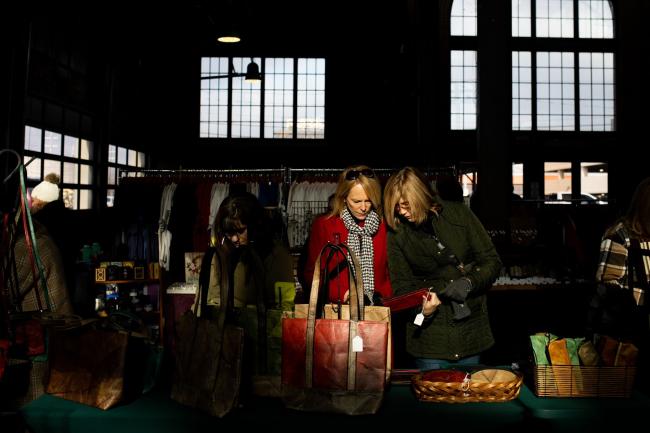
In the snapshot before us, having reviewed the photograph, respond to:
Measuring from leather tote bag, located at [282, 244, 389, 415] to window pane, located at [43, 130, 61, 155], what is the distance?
975cm

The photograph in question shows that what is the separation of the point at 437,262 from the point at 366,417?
1.12 m

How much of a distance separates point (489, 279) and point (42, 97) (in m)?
9.75

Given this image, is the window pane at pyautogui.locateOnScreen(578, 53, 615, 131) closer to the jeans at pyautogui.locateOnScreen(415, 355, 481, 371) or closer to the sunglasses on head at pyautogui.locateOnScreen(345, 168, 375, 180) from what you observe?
the sunglasses on head at pyautogui.locateOnScreen(345, 168, 375, 180)

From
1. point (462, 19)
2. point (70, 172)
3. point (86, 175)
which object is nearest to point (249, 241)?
point (70, 172)

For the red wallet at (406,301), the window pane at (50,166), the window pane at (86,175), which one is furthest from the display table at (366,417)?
the window pane at (86,175)

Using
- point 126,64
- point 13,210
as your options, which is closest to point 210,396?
point 13,210

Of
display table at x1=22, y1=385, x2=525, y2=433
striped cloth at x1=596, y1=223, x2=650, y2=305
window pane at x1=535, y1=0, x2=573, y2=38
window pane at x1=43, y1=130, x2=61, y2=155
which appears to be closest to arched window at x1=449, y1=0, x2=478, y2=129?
window pane at x1=535, y1=0, x2=573, y2=38

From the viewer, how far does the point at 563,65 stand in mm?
19391

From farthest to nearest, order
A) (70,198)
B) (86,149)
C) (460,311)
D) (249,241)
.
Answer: (86,149)
(70,198)
(249,241)
(460,311)

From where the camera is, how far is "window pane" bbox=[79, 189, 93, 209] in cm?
1269

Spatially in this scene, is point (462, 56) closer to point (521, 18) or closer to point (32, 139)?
point (521, 18)

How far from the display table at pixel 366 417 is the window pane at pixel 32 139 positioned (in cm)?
867

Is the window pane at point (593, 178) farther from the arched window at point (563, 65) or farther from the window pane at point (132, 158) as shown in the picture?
the window pane at point (132, 158)

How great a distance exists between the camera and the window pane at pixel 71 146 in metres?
11.6
